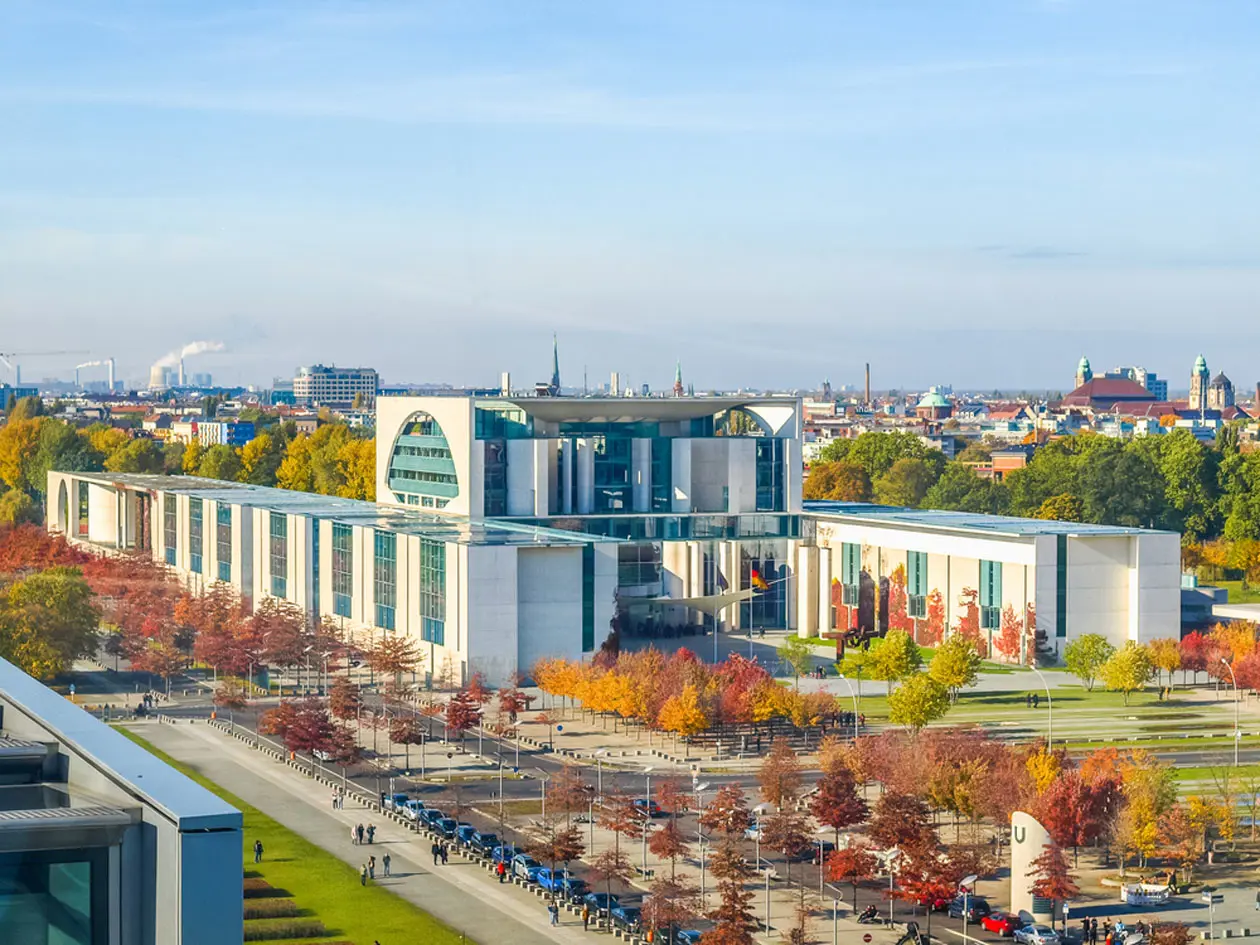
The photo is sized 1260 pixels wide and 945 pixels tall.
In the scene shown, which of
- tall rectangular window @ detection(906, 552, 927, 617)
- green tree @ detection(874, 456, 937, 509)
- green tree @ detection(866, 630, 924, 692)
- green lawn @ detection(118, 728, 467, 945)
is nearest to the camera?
green lawn @ detection(118, 728, 467, 945)

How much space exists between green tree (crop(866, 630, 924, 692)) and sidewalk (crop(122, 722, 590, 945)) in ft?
67.2

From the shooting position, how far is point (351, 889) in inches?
1412

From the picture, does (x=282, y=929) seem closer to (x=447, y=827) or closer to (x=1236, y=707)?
(x=447, y=827)

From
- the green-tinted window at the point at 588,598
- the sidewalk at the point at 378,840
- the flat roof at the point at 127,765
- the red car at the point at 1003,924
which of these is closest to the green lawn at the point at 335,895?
the sidewalk at the point at 378,840

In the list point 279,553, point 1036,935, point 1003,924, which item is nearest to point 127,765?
point 1036,935

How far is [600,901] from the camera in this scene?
3475cm

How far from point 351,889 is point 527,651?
83.0ft

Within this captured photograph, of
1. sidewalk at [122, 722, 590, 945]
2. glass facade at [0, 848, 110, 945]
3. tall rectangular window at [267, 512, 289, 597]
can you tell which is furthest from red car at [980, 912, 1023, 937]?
tall rectangular window at [267, 512, 289, 597]

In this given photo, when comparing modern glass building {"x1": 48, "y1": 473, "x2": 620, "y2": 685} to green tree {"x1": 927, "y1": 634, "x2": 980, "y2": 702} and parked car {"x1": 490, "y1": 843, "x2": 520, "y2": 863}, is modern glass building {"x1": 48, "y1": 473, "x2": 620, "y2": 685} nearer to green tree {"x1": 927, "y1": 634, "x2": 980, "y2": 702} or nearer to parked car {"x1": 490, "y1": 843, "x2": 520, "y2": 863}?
green tree {"x1": 927, "y1": 634, "x2": 980, "y2": 702}

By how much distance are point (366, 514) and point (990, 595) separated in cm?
2494

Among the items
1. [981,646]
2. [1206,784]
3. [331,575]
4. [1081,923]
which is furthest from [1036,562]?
[1081,923]

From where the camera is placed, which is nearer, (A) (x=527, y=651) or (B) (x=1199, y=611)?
(A) (x=527, y=651)

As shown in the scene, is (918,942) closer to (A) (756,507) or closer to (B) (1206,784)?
(B) (1206,784)

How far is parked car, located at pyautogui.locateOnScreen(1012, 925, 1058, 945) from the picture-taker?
3272cm
